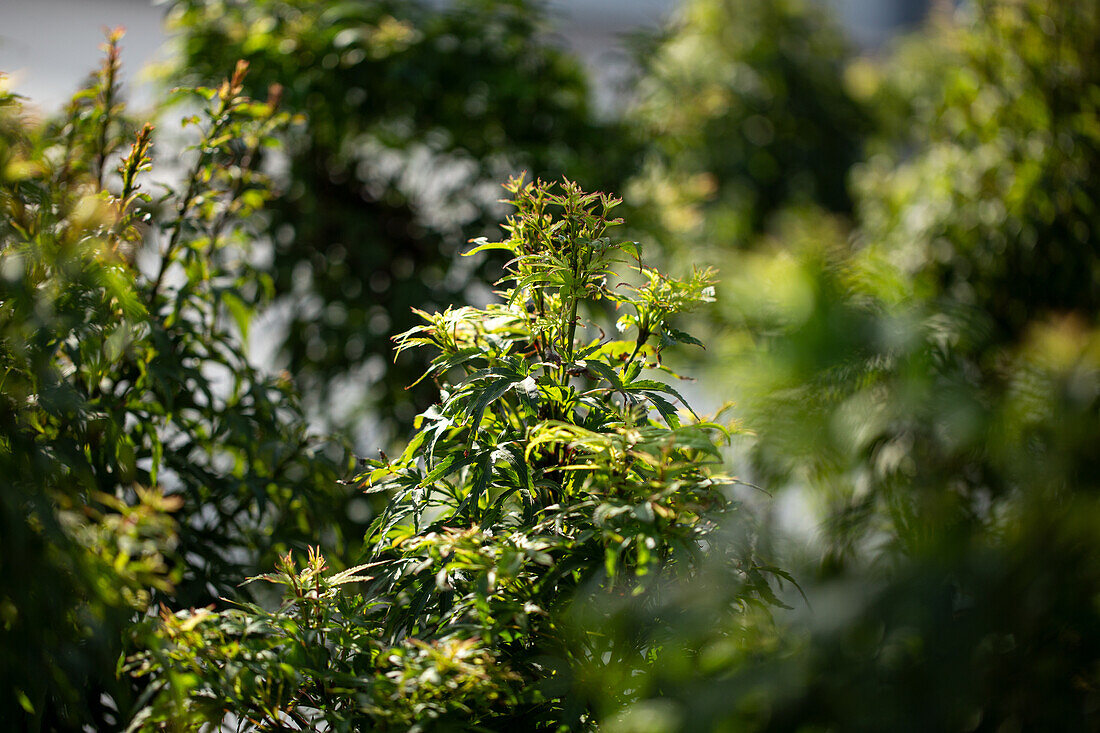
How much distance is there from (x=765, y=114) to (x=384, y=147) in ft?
5.81

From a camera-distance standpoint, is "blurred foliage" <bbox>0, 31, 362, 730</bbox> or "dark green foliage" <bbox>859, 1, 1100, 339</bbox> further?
"dark green foliage" <bbox>859, 1, 1100, 339</bbox>

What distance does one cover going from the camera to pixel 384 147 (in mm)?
1910

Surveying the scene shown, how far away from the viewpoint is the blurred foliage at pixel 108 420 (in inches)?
30.3

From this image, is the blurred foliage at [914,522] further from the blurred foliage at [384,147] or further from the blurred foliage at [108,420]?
the blurred foliage at [384,147]

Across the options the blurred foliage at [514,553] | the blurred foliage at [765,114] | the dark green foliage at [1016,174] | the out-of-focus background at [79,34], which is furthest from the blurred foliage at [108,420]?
the blurred foliage at [765,114]

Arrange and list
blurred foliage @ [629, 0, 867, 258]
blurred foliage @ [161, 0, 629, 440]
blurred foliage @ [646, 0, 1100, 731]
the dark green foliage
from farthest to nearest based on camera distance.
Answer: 1. blurred foliage @ [629, 0, 867, 258]
2. the dark green foliage
3. blurred foliage @ [161, 0, 629, 440]
4. blurred foliage @ [646, 0, 1100, 731]

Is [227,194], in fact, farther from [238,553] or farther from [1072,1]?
[1072,1]

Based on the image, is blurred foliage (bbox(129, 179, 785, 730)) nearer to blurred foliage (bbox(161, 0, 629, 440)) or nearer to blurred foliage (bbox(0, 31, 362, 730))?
blurred foliage (bbox(0, 31, 362, 730))

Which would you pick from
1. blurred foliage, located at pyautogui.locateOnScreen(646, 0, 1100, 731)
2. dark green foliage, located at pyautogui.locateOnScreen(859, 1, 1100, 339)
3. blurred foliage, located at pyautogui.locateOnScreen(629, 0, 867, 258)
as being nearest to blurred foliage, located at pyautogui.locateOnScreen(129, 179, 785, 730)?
blurred foliage, located at pyautogui.locateOnScreen(646, 0, 1100, 731)

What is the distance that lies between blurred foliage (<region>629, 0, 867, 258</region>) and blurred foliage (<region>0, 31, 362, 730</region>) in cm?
189

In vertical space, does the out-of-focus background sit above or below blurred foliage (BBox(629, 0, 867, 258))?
above

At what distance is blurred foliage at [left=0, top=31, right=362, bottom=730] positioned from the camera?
0.77 m

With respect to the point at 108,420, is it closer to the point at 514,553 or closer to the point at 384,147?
the point at 514,553

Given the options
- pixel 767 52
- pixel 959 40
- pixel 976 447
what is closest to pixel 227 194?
pixel 976 447
